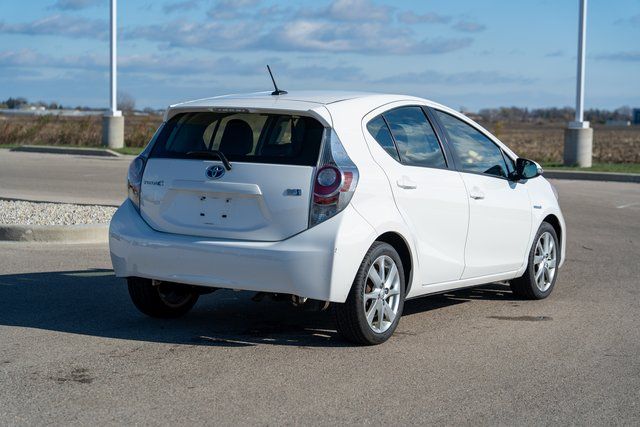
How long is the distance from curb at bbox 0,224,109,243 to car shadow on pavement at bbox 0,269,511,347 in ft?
6.47

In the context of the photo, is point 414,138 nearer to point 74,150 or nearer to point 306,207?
point 306,207

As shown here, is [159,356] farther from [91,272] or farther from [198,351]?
[91,272]

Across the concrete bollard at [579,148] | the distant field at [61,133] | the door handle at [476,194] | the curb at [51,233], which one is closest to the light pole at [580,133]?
the concrete bollard at [579,148]

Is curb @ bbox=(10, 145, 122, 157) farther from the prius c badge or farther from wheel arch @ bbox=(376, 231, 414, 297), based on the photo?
the prius c badge

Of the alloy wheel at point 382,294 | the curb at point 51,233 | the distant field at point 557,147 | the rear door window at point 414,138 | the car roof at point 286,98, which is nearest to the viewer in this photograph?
the alloy wheel at point 382,294

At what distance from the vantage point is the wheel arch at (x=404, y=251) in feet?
24.2

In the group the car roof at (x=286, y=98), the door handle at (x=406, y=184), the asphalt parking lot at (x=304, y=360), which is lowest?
the asphalt parking lot at (x=304, y=360)

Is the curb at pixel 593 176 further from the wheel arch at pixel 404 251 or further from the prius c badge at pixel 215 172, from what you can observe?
the prius c badge at pixel 215 172

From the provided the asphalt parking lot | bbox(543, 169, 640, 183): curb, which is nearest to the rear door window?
the asphalt parking lot

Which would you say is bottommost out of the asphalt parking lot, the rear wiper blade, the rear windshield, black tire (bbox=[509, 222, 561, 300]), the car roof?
the asphalt parking lot

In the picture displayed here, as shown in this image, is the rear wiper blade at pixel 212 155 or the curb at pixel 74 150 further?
the curb at pixel 74 150

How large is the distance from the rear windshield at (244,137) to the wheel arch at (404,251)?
2.88ft

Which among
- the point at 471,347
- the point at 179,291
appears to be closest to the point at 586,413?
the point at 471,347

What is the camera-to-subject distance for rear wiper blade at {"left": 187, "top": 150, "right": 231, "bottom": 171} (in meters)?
7.05
